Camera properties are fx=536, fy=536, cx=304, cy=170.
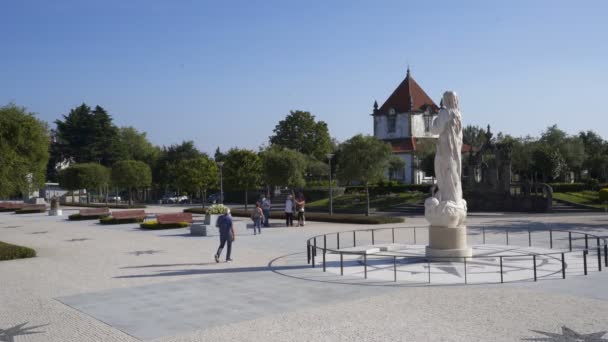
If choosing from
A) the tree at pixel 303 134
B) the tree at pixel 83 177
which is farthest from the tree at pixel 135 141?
the tree at pixel 83 177

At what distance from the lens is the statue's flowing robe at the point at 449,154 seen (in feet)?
51.4

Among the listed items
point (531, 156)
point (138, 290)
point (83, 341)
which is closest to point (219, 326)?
point (83, 341)

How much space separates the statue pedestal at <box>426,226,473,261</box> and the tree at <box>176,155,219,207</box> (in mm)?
32105

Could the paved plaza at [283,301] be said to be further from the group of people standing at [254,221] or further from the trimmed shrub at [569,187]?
the trimmed shrub at [569,187]

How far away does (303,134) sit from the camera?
81.2 meters

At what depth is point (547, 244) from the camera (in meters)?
19.1

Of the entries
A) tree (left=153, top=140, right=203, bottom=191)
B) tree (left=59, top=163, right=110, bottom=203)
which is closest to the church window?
tree (left=153, top=140, right=203, bottom=191)

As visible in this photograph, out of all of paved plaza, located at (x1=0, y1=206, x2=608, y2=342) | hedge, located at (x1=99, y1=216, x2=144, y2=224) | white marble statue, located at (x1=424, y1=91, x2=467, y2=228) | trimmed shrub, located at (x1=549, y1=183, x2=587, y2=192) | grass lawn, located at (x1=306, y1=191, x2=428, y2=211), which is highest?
white marble statue, located at (x1=424, y1=91, x2=467, y2=228)

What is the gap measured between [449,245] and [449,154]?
267cm

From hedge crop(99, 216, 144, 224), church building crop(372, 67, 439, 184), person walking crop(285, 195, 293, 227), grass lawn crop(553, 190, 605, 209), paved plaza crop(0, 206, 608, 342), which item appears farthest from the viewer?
church building crop(372, 67, 439, 184)

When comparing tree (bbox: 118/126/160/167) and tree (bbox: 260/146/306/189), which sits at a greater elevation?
tree (bbox: 118/126/160/167)

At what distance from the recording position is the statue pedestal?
15117 millimetres

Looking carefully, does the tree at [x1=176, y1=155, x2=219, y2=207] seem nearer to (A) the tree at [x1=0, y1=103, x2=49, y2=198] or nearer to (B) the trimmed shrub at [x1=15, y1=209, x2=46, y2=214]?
(B) the trimmed shrub at [x1=15, y1=209, x2=46, y2=214]

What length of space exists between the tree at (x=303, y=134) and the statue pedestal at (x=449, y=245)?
65.2m
